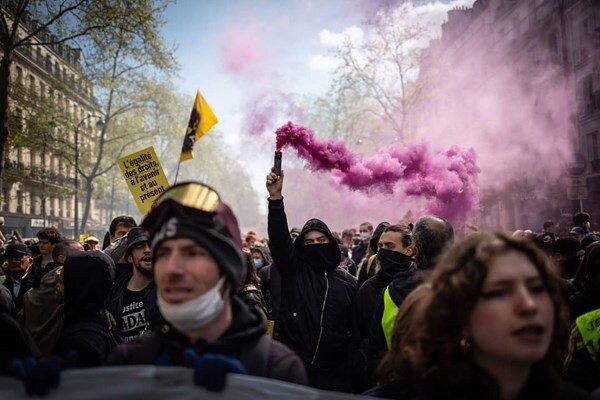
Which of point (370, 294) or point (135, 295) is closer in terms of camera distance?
point (370, 294)

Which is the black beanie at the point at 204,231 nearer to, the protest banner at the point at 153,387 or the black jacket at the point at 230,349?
the black jacket at the point at 230,349

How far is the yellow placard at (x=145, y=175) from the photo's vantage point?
758cm

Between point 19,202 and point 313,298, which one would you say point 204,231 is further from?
point 19,202

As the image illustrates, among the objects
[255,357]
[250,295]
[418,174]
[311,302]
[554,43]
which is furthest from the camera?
[554,43]

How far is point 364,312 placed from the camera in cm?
394

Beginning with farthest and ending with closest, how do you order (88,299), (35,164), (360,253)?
(35,164)
(360,253)
(88,299)

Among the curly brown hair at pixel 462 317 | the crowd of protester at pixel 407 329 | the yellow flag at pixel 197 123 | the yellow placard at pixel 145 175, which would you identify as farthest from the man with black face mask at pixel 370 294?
the yellow flag at pixel 197 123

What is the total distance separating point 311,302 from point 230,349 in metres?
2.28

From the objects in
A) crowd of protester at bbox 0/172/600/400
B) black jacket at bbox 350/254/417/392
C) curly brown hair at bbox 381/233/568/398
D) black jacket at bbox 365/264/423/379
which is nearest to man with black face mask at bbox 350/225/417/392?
black jacket at bbox 350/254/417/392

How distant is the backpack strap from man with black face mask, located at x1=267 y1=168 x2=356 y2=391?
6.95 feet

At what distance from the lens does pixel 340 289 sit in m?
4.20

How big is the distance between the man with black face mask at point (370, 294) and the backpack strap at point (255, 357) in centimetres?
201

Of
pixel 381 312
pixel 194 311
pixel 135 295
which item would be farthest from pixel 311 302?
pixel 194 311

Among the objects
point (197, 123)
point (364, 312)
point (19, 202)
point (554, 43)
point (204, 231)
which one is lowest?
point (364, 312)
